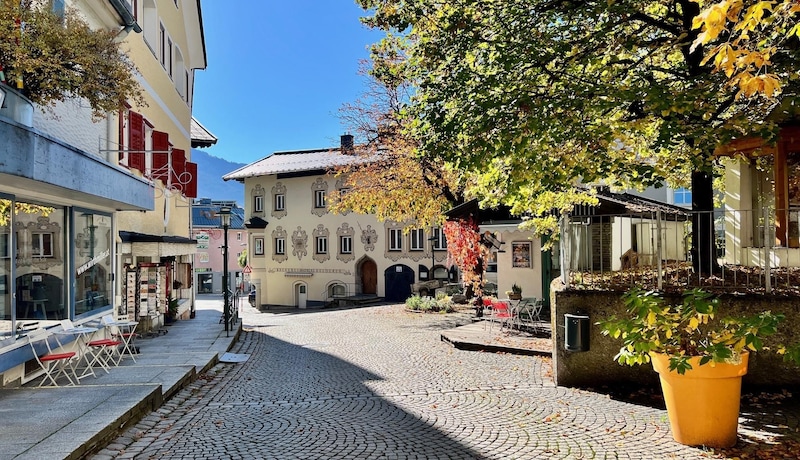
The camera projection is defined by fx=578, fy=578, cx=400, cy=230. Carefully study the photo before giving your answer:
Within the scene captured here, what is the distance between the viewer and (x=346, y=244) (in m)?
36.5

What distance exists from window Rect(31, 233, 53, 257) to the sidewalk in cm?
192

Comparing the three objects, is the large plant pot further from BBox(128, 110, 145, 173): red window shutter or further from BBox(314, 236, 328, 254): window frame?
BBox(314, 236, 328, 254): window frame

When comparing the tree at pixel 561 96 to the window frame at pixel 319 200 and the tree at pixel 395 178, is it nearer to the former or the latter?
the tree at pixel 395 178

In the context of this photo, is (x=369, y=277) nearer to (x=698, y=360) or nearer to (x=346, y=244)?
(x=346, y=244)

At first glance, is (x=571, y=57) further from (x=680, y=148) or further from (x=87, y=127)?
(x=87, y=127)

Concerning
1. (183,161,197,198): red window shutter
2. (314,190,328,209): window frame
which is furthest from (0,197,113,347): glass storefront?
(314,190,328,209): window frame

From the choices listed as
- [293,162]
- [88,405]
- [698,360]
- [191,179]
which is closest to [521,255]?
[191,179]

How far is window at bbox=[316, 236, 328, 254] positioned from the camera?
37.1 meters

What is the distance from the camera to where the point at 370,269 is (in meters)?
36.5

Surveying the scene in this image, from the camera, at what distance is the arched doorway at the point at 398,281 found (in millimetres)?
34594

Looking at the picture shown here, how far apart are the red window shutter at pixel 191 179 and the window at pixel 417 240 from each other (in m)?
18.6

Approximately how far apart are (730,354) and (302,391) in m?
5.84

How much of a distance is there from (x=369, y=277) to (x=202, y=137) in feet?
50.4

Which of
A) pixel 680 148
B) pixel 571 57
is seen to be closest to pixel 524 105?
pixel 571 57
